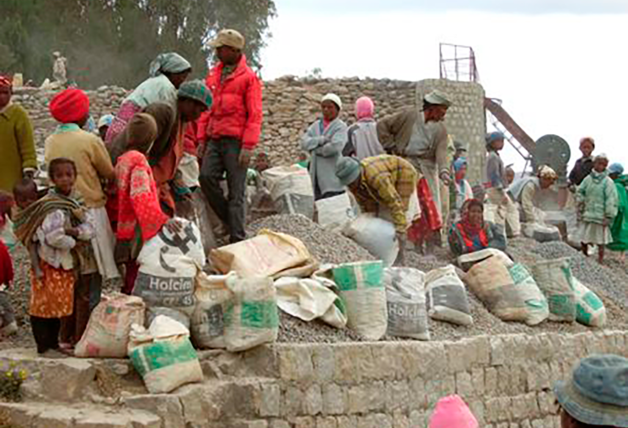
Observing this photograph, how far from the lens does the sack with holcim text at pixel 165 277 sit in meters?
7.00

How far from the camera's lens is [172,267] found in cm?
704

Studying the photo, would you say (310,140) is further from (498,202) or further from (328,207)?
(498,202)

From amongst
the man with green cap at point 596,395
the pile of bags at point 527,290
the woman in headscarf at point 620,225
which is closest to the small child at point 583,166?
the woman in headscarf at point 620,225

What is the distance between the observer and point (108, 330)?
6684 mm

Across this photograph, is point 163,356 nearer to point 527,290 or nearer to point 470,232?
point 527,290

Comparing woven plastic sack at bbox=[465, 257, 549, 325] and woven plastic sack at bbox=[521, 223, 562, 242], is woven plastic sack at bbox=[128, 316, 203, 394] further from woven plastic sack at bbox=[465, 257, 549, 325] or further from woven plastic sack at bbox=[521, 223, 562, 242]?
woven plastic sack at bbox=[521, 223, 562, 242]

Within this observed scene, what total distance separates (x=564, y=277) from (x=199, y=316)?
470 centimetres

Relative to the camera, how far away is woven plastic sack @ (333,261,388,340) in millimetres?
8023

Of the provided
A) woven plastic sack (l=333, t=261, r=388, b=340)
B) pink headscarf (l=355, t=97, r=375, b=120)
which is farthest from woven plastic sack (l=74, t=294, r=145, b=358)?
pink headscarf (l=355, t=97, r=375, b=120)

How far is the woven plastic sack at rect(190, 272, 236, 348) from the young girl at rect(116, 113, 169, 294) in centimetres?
46

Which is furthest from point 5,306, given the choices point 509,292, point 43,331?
point 509,292

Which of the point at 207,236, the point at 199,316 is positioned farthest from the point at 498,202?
the point at 199,316

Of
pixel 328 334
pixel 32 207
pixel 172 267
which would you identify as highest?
pixel 32 207

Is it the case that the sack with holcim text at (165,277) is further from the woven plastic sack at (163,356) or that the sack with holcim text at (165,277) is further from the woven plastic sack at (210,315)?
the woven plastic sack at (163,356)
